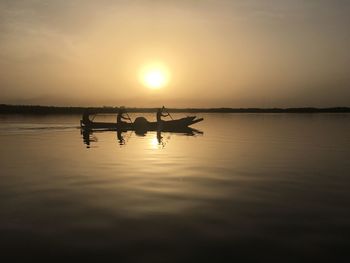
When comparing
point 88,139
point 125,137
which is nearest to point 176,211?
point 88,139

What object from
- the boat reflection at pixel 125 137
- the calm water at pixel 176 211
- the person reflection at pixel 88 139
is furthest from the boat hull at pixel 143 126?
the calm water at pixel 176 211

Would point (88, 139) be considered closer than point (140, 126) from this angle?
Yes

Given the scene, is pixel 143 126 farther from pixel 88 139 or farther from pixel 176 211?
pixel 176 211

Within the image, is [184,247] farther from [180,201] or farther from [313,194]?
[313,194]

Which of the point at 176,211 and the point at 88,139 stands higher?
the point at 176,211

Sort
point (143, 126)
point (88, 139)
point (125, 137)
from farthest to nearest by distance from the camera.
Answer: point (143, 126) < point (125, 137) < point (88, 139)

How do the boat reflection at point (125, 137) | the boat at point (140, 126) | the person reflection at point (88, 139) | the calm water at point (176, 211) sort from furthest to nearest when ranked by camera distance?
the boat at point (140, 126)
the boat reflection at point (125, 137)
the person reflection at point (88, 139)
the calm water at point (176, 211)

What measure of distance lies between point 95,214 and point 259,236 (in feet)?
13.9

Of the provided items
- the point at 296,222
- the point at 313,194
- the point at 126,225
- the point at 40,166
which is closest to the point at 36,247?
the point at 126,225

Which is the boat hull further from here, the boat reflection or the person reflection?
the person reflection

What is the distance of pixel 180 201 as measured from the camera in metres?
11.2

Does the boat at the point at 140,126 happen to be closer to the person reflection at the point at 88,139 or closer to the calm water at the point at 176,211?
the person reflection at the point at 88,139

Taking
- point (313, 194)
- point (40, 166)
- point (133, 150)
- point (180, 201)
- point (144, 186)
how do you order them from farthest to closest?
1. point (133, 150)
2. point (40, 166)
3. point (144, 186)
4. point (313, 194)
5. point (180, 201)

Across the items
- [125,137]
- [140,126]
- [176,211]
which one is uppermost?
[176,211]
